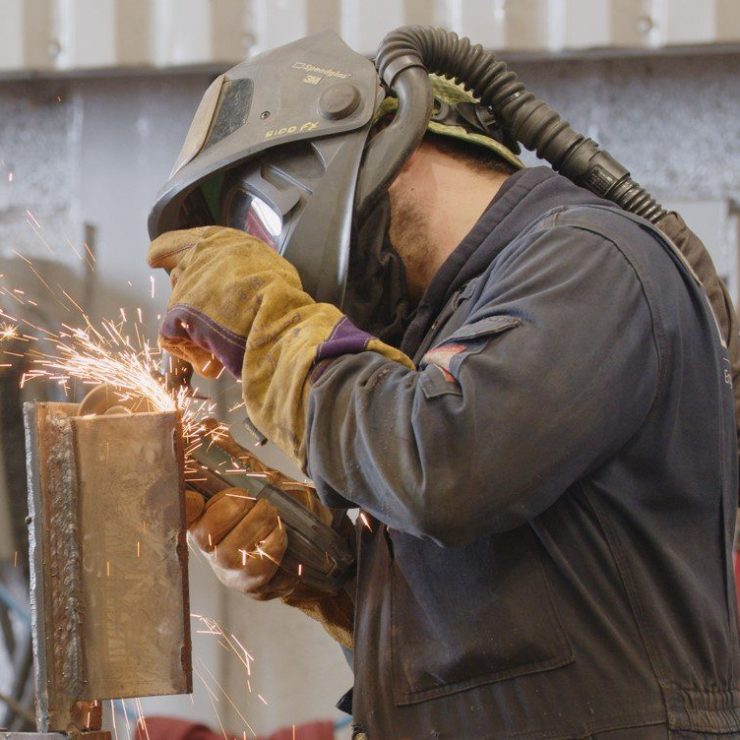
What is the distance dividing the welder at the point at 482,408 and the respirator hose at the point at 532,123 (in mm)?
96

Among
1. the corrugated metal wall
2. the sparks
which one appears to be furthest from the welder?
A: the sparks

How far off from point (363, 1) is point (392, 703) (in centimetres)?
198

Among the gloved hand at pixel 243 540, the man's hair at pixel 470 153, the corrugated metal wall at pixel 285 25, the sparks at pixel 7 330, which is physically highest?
the corrugated metal wall at pixel 285 25

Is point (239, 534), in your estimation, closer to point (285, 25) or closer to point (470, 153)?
point (470, 153)

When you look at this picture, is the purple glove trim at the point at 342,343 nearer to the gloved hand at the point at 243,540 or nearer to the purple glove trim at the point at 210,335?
the purple glove trim at the point at 210,335

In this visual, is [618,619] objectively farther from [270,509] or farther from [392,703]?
[270,509]

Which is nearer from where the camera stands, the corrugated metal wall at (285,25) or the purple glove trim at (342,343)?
the purple glove trim at (342,343)

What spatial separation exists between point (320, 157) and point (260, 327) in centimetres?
37

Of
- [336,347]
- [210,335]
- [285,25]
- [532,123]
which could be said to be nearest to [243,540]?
[210,335]

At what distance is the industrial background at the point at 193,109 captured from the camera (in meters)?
2.74

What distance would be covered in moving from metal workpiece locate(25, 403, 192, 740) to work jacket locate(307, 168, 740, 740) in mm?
273

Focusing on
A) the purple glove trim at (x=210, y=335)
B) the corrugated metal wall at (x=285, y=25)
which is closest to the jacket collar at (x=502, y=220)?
the purple glove trim at (x=210, y=335)

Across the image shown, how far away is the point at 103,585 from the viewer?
4.73 ft

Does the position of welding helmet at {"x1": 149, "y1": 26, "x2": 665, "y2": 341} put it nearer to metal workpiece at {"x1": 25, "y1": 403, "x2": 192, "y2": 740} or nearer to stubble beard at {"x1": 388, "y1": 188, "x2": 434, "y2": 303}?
stubble beard at {"x1": 388, "y1": 188, "x2": 434, "y2": 303}
